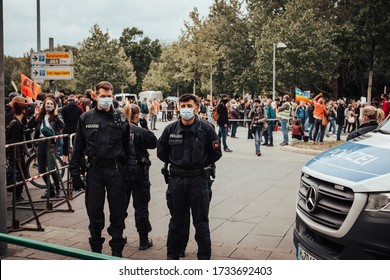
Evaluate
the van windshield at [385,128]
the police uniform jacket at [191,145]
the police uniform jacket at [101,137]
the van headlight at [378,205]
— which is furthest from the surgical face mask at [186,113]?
the van headlight at [378,205]

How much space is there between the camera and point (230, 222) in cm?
710

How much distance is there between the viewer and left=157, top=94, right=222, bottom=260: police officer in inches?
199

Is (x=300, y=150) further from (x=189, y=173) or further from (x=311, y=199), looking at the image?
(x=311, y=199)

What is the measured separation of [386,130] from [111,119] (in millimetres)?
2803

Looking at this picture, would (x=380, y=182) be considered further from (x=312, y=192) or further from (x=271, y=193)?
(x=271, y=193)

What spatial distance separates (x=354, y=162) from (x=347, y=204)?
405mm

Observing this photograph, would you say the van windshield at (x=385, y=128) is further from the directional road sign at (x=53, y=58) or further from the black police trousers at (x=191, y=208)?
A: the directional road sign at (x=53, y=58)

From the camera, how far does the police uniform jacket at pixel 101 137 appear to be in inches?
207

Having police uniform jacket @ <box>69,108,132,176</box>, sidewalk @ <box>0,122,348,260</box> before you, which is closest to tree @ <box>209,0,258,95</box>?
sidewalk @ <box>0,122,348,260</box>

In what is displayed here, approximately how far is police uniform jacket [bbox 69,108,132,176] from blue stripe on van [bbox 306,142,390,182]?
6.87 feet

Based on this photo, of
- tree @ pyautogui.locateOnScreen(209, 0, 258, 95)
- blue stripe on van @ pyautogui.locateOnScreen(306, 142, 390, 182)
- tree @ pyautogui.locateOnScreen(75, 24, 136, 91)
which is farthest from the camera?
tree @ pyautogui.locateOnScreen(209, 0, 258, 95)

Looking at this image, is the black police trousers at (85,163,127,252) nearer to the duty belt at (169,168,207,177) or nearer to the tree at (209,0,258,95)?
the duty belt at (169,168,207,177)

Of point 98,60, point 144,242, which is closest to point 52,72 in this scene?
point 144,242

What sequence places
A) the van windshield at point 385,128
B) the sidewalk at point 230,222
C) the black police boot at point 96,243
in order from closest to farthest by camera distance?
the van windshield at point 385,128
the black police boot at point 96,243
the sidewalk at point 230,222
